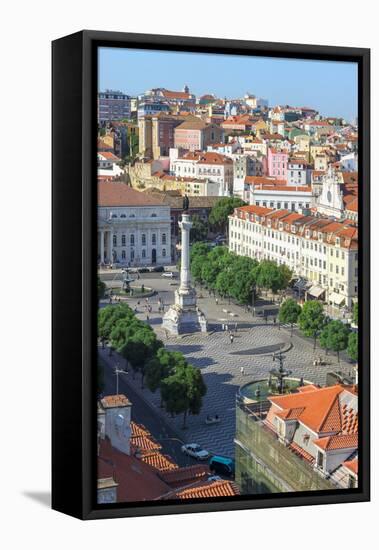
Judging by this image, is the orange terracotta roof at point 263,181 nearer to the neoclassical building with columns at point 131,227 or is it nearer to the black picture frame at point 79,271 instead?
the neoclassical building with columns at point 131,227

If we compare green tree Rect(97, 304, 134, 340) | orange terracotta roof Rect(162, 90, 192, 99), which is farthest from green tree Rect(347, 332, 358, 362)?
orange terracotta roof Rect(162, 90, 192, 99)

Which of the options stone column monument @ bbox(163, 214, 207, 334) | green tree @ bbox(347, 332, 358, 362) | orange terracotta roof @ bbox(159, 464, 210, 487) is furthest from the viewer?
green tree @ bbox(347, 332, 358, 362)

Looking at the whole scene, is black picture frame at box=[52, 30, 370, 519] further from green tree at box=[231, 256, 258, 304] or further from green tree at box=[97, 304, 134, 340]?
green tree at box=[231, 256, 258, 304]

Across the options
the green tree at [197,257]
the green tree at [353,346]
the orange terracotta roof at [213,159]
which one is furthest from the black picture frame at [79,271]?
the green tree at [353,346]

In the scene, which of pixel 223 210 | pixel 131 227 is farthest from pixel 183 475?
pixel 223 210

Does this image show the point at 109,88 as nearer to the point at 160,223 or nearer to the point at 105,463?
the point at 160,223

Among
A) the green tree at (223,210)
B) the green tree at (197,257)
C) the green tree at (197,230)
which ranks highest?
the green tree at (223,210)
